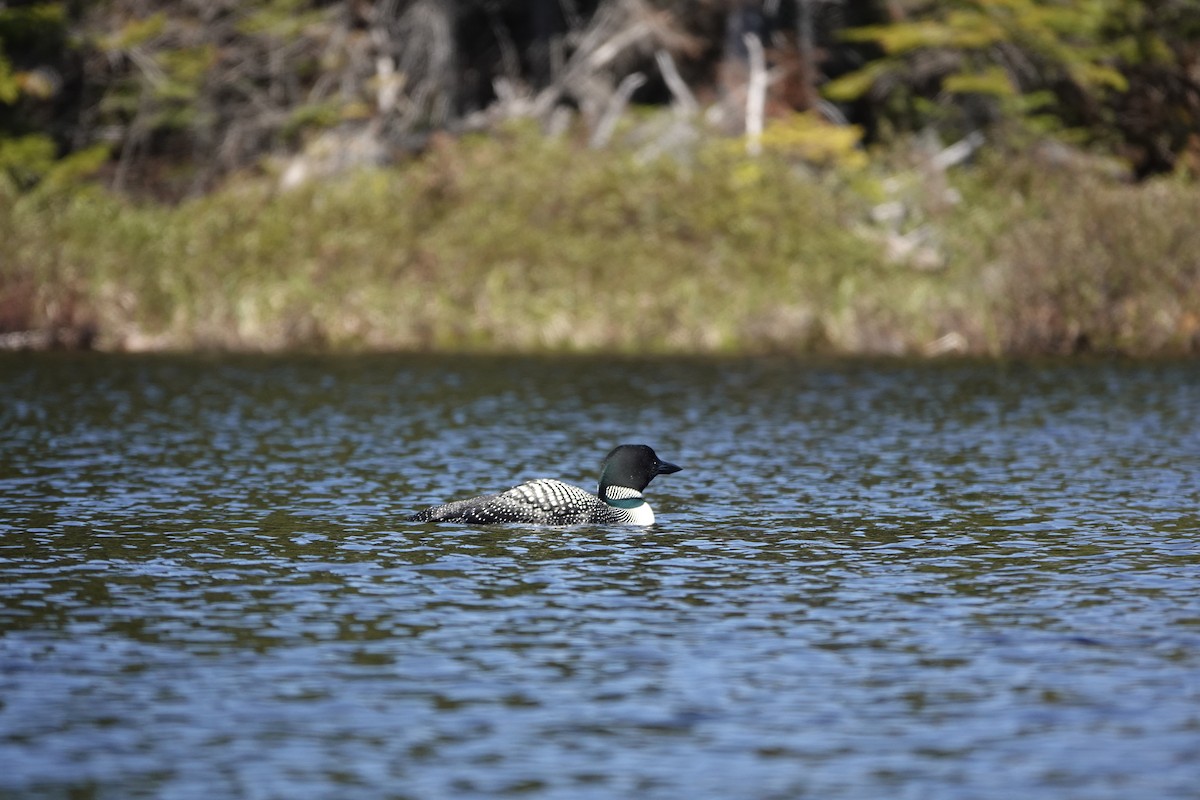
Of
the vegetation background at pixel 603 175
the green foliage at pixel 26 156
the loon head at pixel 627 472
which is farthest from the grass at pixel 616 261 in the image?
the loon head at pixel 627 472

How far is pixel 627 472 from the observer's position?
16.8 metres

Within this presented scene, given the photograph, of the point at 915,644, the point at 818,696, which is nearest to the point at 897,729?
the point at 818,696

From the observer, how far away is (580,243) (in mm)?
42281

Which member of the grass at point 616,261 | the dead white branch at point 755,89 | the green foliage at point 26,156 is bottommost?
the grass at point 616,261

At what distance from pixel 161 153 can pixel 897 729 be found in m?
46.9

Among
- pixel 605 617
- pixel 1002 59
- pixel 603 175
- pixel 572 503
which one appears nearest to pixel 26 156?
pixel 603 175

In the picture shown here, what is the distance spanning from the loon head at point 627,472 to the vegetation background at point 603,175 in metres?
21.3

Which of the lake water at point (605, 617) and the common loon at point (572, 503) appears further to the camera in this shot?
the common loon at point (572, 503)

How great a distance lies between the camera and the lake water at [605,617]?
30.3ft

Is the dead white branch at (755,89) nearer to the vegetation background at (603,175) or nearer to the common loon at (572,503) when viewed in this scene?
the vegetation background at (603,175)

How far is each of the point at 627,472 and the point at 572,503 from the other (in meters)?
0.66

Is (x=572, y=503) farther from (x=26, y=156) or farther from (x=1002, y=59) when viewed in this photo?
(x=1002, y=59)

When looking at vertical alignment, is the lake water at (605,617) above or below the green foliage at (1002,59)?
below

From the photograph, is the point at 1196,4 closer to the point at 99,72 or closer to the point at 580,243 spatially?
the point at 580,243
